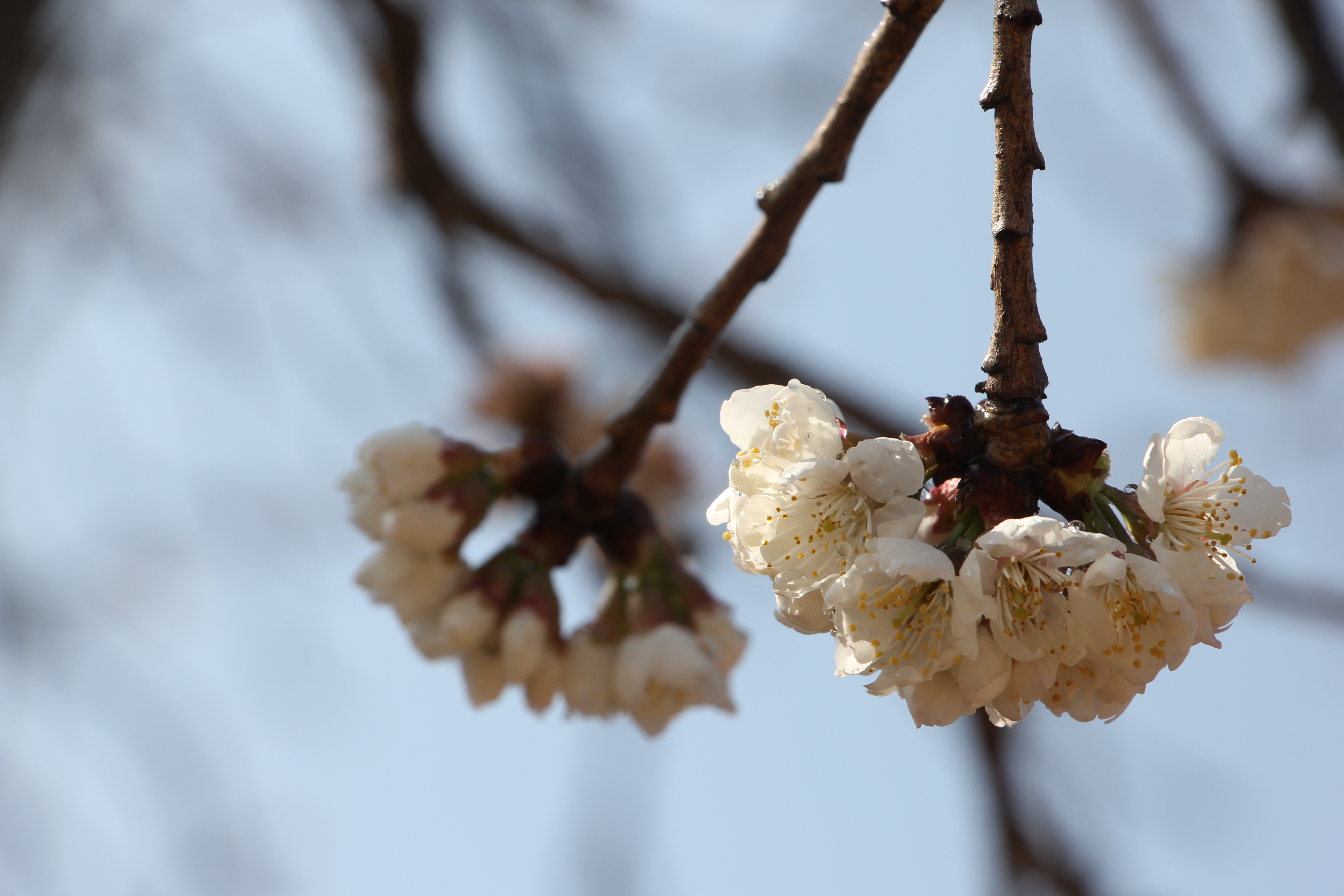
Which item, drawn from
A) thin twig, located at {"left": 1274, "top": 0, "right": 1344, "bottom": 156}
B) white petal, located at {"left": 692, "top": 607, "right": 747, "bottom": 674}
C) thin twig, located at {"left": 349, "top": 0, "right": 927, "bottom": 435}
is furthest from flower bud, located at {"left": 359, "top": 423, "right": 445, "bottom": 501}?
thin twig, located at {"left": 1274, "top": 0, "right": 1344, "bottom": 156}

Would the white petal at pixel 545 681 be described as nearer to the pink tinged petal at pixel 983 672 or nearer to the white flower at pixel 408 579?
the white flower at pixel 408 579

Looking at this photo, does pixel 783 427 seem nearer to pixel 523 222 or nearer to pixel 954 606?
pixel 954 606

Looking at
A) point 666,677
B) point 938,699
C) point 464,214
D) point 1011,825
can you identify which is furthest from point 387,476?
point 1011,825

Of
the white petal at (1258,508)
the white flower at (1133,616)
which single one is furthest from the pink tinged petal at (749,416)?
the white petal at (1258,508)

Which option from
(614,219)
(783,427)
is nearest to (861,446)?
(783,427)

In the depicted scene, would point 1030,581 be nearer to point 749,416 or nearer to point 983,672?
point 983,672

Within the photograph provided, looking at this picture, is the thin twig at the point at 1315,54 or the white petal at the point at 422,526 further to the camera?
the thin twig at the point at 1315,54
